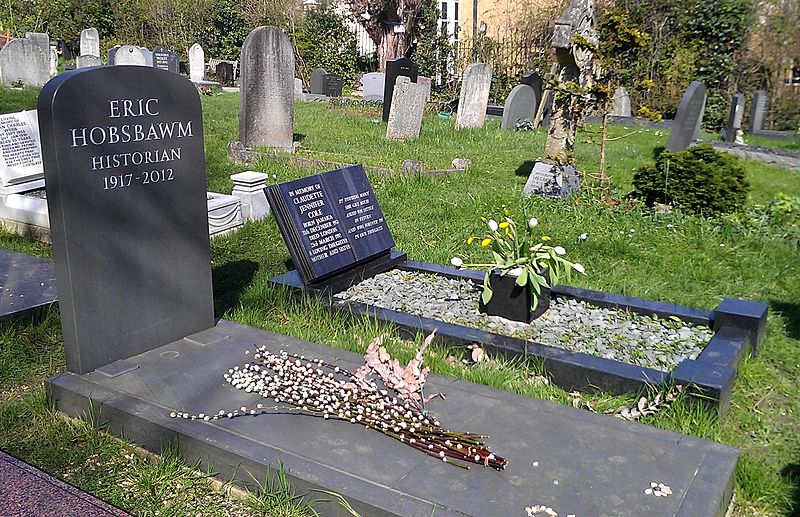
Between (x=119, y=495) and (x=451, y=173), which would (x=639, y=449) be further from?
(x=451, y=173)

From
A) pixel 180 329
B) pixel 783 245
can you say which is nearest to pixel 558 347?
pixel 180 329

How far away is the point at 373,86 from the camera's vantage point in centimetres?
2198

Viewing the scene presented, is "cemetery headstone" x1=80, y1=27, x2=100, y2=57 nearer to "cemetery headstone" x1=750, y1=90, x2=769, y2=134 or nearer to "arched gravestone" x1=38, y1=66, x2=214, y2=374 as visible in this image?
"cemetery headstone" x1=750, y1=90, x2=769, y2=134

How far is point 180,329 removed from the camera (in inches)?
169

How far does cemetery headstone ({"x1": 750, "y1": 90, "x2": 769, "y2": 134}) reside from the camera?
14.3m

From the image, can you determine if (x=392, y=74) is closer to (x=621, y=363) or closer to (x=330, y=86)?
(x=330, y=86)

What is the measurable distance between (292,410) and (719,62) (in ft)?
53.7

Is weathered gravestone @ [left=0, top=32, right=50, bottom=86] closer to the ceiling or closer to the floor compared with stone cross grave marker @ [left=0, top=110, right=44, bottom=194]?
closer to the ceiling

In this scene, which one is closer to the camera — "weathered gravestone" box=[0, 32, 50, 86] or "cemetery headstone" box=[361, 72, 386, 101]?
"weathered gravestone" box=[0, 32, 50, 86]

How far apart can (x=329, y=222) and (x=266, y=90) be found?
604 cm

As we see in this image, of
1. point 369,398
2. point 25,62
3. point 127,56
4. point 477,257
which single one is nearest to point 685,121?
point 477,257

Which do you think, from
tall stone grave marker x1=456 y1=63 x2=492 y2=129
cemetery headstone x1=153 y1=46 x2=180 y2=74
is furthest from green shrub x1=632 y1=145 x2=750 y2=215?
cemetery headstone x1=153 y1=46 x2=180 y2=74

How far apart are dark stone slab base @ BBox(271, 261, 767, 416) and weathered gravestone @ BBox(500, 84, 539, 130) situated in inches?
381

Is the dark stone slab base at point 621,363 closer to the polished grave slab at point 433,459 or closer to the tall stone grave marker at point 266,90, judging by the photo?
the polished grave slab at point 433,459
